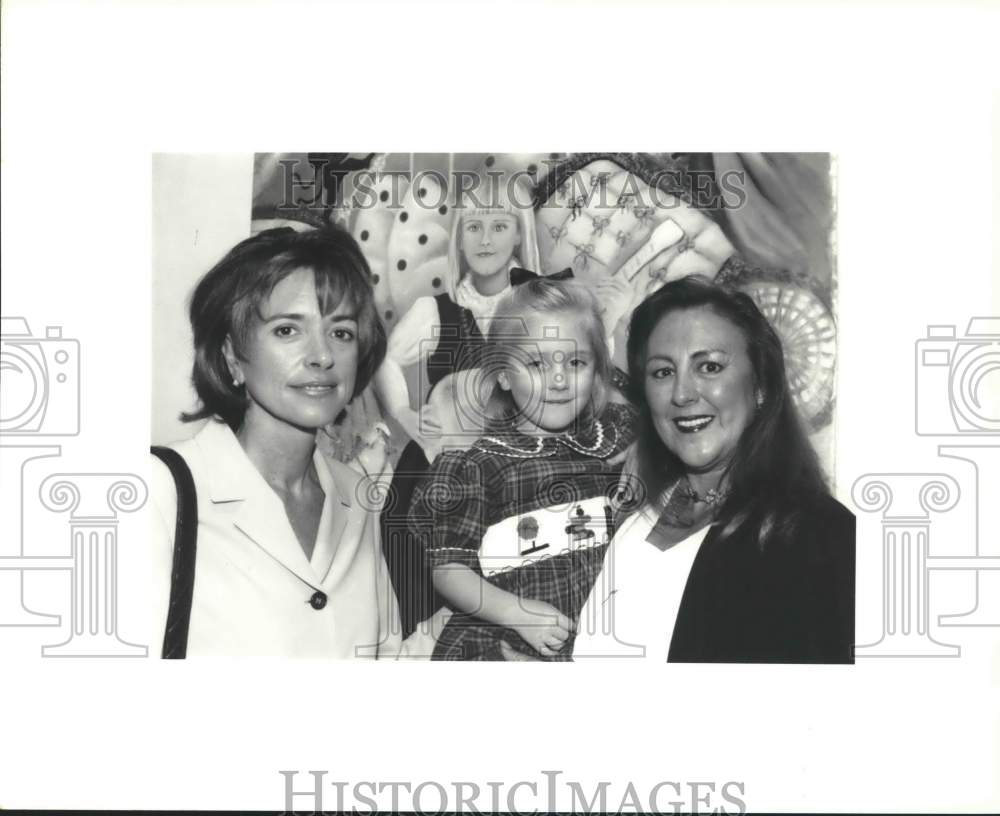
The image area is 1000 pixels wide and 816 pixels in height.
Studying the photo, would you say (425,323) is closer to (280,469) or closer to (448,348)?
(448,348)

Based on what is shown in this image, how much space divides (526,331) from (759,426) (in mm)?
839

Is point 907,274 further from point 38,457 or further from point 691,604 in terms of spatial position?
point 38,457

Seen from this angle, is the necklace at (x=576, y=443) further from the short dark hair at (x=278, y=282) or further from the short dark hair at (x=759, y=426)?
the short dark hair at (x=278, y=282)

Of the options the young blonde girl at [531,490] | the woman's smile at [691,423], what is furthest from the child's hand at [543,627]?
the woman's smile at [691,423]

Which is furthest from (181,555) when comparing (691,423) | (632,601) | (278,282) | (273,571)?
(691,423)

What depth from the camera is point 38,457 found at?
3.45 m

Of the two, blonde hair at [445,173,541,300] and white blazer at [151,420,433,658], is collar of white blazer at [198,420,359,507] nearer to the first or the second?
white blazer at [151,420,433,658]

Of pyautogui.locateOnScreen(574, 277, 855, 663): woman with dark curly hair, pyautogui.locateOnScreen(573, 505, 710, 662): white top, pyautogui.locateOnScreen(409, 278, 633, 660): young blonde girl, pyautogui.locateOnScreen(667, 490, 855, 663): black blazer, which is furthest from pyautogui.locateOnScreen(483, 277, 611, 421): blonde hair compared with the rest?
pyautogui.locateOnScreen(667, 490, 855, 663): black blazer

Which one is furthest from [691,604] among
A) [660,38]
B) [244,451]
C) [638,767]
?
[660,38]

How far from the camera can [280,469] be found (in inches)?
135

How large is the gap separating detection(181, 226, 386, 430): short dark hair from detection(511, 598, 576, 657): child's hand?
938mm

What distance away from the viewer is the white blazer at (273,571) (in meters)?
3.40

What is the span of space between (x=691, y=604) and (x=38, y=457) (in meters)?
2.26

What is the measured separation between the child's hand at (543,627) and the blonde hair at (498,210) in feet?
3.52
